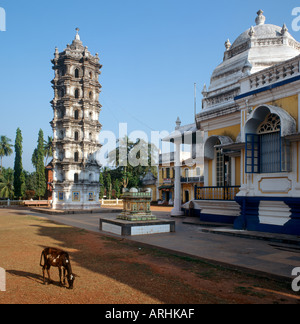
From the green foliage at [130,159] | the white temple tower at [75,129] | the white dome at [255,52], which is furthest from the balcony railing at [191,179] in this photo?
the white dome at [255,52]

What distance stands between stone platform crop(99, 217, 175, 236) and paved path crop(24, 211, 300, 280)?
49 cm

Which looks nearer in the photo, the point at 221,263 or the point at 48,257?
the point at 48,257

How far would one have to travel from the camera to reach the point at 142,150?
1137 inches

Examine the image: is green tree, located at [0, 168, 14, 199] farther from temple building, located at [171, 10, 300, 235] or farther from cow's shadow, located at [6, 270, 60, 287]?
cow's shadow, located at [6, 270, 60, 287]

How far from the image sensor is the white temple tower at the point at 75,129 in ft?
100

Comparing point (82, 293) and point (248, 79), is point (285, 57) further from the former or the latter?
point (82, 293)

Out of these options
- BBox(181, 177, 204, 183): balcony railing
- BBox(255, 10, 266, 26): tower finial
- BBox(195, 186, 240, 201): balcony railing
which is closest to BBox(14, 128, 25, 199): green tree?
BBox(181, 177, 204, 183): balcony railing

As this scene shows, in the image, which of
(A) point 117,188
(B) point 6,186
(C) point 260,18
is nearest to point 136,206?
(C) point 260,18

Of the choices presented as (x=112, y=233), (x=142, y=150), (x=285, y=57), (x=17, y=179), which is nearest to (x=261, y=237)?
(x=112, y=233)

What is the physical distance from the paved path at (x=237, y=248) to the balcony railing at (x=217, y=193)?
2.39 meters

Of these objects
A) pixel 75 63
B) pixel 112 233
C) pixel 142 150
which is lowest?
pixel 112 233

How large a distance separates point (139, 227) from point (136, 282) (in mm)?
6402

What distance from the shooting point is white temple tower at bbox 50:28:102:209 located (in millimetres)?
30547
